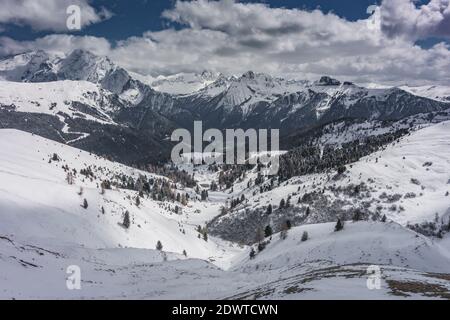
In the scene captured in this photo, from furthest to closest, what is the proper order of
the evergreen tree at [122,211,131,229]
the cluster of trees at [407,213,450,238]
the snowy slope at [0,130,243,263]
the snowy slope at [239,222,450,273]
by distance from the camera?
1. the cluster of trees at [407,213,450,238]
2. the evergreen tree at [122,211,131,229]
3. the snowy slope at [0,130,243,263]
4. the snowy slope at [239,222,450,273]

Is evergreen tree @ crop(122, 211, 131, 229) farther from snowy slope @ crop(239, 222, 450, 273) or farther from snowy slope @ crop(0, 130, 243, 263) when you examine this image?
snowy slope @ crop(239, 222, 450, 273)

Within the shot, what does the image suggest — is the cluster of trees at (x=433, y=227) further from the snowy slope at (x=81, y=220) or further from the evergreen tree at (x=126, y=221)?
the evergreen tree at (x=126, y=221)

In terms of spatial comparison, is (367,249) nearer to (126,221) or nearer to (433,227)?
(126,221)

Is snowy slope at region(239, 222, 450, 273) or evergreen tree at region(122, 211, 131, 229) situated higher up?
evergreen tree at region(122, 211, 131, 229)

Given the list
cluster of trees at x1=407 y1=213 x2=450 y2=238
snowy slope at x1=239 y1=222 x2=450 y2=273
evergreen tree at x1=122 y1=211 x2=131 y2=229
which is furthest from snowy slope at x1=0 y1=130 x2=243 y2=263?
cluster of trees at x1=407 y1=213 x2=450 y2=238

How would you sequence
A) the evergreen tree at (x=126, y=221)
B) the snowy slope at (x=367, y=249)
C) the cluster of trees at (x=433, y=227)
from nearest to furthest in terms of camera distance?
the snowy slope at (x=367, y=249), the evergreen tree at (x=126, y=221), the cluster of trees at (x=433, y=227)

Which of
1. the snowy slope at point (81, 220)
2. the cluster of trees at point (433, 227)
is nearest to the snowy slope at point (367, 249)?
the snowy slope at point (81, 220)

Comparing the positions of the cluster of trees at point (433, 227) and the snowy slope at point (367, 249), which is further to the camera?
the cluster of trees at point (433, 227)

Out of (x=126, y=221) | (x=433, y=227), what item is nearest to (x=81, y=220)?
(x=126, y=221)

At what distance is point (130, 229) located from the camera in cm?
13300
